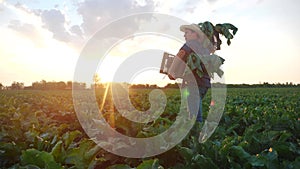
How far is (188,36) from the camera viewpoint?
587cm

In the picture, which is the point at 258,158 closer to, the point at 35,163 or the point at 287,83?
the point at 35,163

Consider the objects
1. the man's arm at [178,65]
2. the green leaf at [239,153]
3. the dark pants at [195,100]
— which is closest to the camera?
the green leaf at [239,153]

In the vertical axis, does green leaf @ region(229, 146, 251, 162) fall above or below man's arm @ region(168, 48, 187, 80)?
below

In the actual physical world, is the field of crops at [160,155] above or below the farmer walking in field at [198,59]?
below

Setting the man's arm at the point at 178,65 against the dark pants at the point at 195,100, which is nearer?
the man's arm at the point at 178,65

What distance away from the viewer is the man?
18.1 ft

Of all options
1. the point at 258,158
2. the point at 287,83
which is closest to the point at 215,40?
the point at 258,158

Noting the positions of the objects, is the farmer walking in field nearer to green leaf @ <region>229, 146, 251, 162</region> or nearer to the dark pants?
the dark pants

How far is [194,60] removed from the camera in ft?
18.2

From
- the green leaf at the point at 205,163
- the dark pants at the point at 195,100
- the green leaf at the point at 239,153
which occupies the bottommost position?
the green leaf at the point at 205,163

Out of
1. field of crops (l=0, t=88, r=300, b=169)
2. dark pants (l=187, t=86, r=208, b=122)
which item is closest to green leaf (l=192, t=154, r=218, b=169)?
field of crops (l=0, t=88, r=300, b=169)

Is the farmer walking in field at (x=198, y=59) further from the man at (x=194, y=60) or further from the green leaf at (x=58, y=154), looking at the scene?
the green leaf at (x=58, y=154)

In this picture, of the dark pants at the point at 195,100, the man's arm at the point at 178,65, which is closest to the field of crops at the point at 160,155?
the dark pants at the point at 195,100

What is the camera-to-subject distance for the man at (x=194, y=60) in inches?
218
